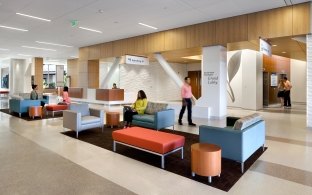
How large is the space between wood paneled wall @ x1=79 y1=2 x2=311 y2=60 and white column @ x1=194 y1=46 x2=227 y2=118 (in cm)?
45

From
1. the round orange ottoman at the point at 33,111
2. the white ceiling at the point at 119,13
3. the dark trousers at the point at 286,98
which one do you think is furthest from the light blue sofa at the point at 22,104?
the dark trousers at the point at 286,98

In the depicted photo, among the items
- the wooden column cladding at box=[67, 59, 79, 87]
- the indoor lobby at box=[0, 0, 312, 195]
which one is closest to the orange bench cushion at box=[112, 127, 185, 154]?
the indoor lobby at box=[0, 0, 312, 195]

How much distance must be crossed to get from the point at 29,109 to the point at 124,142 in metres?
5.85

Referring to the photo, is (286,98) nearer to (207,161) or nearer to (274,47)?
(274,47)

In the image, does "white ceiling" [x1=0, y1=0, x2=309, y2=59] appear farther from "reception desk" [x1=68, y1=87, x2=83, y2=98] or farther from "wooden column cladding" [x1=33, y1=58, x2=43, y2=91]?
"wooden column cladding" [x1=33, y1=58, x2=43, y2=91]

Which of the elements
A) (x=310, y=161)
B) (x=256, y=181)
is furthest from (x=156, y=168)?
(x=310, y=161)

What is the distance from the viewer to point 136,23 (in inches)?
337

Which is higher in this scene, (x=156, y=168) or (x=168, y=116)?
(x=168, y=116)

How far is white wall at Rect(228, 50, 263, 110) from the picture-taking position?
11250 millimetres

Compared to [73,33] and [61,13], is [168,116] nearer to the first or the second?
[61,13]

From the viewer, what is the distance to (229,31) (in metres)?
7.78

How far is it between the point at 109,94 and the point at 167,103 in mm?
6089

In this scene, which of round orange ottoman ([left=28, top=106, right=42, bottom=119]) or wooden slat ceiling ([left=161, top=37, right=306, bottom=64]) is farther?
round orange ottoman ([left=28, top=106, right=42, bottom=119])

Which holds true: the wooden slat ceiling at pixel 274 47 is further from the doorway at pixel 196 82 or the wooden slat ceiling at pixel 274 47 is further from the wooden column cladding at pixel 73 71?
the wooden column cladding at pixel 73 71
